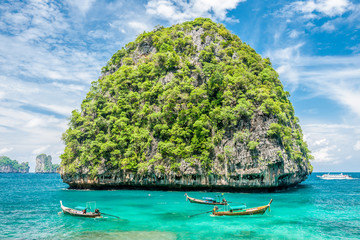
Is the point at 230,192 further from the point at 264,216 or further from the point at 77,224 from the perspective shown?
the point at 77,224

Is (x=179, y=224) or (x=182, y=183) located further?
(x=182, y=183)

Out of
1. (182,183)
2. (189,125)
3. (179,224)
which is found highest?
(189,125)

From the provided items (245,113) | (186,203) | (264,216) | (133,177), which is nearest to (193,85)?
(245,113)

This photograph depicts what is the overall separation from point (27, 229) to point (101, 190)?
2512cm

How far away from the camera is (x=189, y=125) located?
132ft

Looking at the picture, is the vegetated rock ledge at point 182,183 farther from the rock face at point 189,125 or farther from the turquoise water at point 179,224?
the turquoise water at point 179,224

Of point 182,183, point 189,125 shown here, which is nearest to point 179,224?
point 182,183

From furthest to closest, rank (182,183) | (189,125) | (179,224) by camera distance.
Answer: (189,125) < (182,183) < (179,224)

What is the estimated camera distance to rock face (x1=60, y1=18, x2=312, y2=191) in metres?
36.0

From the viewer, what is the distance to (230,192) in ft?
125

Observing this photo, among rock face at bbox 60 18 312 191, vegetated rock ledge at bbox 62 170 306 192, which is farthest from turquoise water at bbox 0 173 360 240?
rock face at bbox 60 18 312 191

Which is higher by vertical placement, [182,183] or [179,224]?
[182,183]

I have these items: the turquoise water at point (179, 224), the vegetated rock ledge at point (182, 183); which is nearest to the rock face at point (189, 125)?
the vegetated rock ledge at point (182, 183)

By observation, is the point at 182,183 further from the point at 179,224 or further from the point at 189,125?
the point at 179,224
